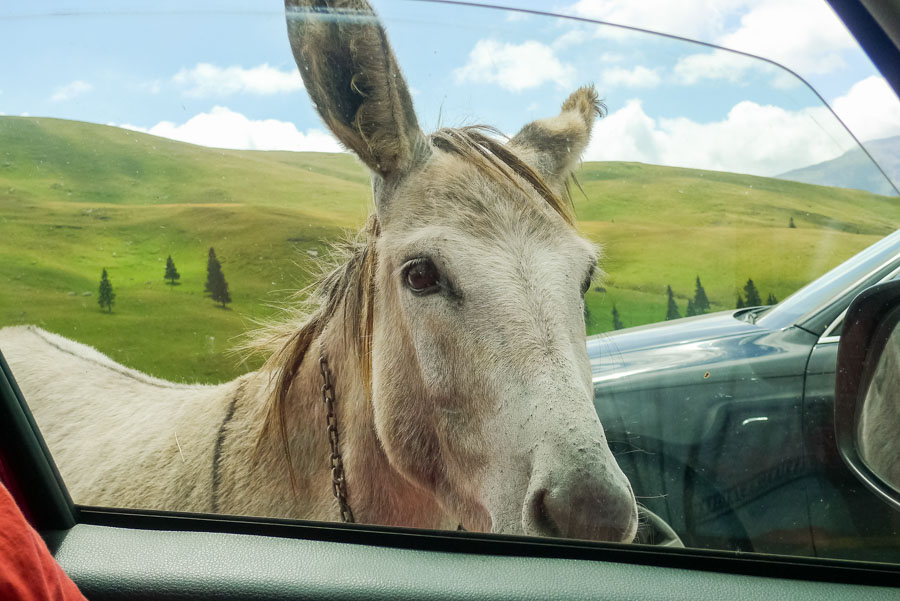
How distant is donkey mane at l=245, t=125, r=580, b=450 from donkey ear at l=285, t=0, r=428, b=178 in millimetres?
139

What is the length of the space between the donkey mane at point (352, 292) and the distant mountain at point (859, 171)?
2.21 ft

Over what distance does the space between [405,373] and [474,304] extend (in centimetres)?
29

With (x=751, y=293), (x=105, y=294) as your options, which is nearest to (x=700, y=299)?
(x=751, y=293)

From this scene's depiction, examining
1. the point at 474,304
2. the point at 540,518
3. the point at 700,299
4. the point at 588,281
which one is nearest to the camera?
the point at 540,518

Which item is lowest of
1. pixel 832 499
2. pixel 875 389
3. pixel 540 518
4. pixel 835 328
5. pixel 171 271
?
pixel 832 499

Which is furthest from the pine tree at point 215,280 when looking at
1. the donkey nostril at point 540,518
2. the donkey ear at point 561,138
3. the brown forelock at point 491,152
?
the donkey nostril at point 540,518

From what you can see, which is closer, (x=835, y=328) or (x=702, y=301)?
(x=835, y=328)

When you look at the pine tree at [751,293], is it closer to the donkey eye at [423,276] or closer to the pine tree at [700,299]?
the pine tree at [700,299]

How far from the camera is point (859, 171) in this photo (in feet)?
5.05

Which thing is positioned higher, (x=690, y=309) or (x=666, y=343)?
(x=690, y=309)

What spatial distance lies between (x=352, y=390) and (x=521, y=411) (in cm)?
62

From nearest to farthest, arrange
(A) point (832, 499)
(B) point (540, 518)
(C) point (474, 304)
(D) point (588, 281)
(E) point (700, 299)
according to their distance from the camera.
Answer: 1. (B) point (540, 518)
2. (C) point (474, 304)
3. (A) point (832, 499)
4. (D) point (588, 281)
5. (E) point (700, 299)

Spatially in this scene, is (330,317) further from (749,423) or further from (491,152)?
(749,423)

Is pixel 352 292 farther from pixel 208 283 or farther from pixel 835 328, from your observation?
pixel 835 328
